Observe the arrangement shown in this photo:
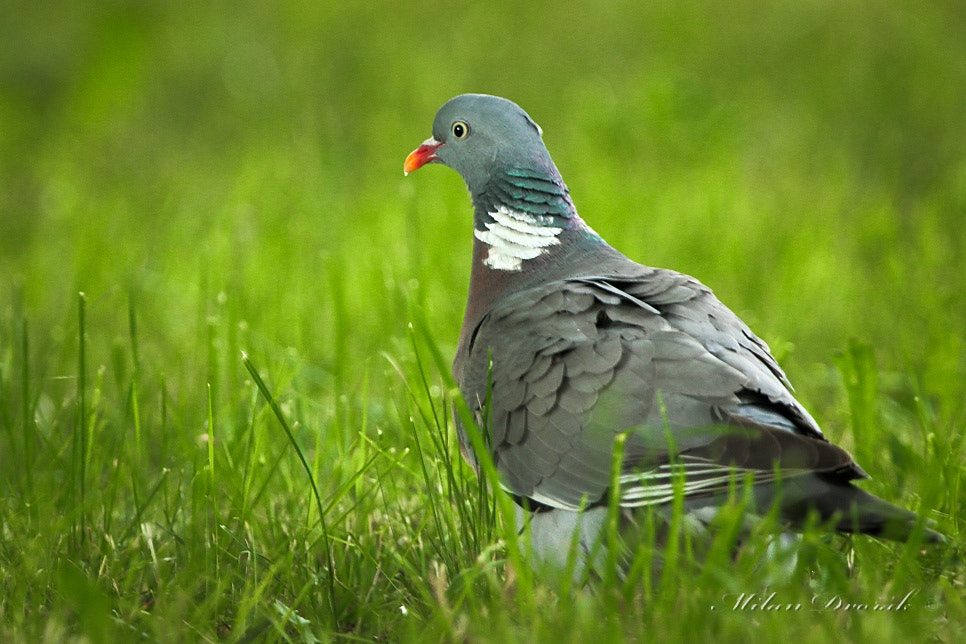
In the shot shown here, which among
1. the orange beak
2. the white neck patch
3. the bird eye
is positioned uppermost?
the bird eye

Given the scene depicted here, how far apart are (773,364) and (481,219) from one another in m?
0.97

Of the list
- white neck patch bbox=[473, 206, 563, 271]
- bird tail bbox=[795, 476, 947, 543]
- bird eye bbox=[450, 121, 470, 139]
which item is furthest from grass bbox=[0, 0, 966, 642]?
bird eye bbox=[450, 121, 470, 139]

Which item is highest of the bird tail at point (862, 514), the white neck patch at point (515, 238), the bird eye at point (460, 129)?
the bird eye at point (460, 129)

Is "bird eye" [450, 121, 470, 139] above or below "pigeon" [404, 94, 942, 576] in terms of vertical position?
above

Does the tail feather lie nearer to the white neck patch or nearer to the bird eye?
the white neck patch

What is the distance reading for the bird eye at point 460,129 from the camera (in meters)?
3.09

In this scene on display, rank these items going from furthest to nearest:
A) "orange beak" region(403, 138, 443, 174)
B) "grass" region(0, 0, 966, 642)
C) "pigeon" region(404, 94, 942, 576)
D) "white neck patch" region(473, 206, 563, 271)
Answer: "orange beak" region(403, 138, 443, 174)
"white neck patch" region(473, 206, 563, 271)
"grass" region(0, 0, 966, 642)
"pigeon" region(404, 94, 942, 576)

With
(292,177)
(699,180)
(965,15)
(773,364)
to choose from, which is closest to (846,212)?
(699,180)

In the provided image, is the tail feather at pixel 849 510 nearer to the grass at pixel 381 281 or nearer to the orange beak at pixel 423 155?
the grass at pixel 381 281

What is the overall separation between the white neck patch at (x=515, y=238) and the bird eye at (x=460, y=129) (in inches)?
12.0

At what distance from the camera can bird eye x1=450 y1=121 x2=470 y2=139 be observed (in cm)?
309

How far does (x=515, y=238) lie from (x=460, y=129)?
1.46 ft

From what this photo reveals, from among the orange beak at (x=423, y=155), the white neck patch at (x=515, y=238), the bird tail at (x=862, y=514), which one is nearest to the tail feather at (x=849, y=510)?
the bird tail at (x=862, y=514)

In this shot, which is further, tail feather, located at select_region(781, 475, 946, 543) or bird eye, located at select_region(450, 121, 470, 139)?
bird eye, located at select_region(450, 121, 470, 139)
